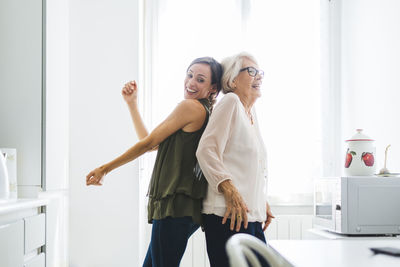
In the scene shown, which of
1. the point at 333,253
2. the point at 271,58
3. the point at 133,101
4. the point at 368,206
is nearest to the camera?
the point at 333,253

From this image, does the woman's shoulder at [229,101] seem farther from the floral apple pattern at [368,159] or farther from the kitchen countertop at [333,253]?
the floral apple pattern at [368,159]

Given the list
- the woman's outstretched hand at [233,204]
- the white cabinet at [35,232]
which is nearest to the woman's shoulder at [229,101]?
the woman's outstretched hand at [233,204]

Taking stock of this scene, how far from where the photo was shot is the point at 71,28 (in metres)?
2.75

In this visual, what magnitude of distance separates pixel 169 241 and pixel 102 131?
1431 millimetres

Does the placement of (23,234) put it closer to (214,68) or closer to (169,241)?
(169,241)

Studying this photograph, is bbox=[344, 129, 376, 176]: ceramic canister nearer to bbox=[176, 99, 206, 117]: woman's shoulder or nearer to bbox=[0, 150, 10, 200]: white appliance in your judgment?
bbox=[176, 99, 206, 117]: woman's shoulder

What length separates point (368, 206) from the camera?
2092mm

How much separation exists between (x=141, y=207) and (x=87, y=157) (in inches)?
18.6

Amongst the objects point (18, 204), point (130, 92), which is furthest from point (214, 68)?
point (18, 204)

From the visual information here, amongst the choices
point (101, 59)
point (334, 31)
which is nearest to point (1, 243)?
point (101, 59)

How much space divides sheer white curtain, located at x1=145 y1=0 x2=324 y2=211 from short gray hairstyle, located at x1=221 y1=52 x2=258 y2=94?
159 centimetres

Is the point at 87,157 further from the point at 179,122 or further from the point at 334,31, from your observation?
the point at 334,31

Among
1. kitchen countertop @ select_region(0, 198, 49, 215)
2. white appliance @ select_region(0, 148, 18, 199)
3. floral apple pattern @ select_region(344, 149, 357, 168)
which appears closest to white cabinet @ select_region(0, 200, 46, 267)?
kitchen countertop @ select_region(0, 198, 49, 215)

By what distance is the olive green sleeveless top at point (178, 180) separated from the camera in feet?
4.63
